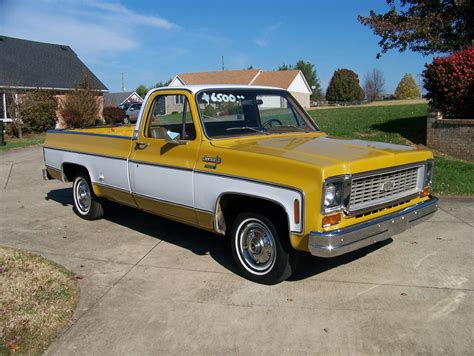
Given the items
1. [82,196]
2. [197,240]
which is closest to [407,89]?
[82,196]

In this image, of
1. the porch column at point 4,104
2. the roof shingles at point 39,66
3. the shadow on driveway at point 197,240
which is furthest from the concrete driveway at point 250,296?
the roof shingles at point 39,66

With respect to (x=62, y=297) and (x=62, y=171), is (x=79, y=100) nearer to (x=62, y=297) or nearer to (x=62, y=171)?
(x=62, y=171)

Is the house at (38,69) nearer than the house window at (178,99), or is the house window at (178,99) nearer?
the house window at (178,99)

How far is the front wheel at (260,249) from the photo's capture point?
14.8 feet

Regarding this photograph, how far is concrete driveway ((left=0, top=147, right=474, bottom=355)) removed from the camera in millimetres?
3717

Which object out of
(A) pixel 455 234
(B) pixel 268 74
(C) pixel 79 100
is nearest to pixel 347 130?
(A) pixel 455 234

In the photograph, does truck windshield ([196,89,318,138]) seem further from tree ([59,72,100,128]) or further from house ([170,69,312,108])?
house ([170,69,312,108])

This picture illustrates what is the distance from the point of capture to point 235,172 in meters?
4.64

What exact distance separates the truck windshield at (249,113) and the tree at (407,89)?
7562 cm

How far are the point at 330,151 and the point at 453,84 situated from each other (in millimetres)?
8653

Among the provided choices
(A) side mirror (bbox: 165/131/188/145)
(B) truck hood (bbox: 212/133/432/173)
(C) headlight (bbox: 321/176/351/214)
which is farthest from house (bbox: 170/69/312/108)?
(C) headlight (bbox: 321/176/351/214)

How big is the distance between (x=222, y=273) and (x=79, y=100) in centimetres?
2554

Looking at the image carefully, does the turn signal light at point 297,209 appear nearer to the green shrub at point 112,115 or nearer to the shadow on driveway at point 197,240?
the shadow on driveway at point 197,240

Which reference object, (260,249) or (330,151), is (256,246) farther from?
(330,151)
